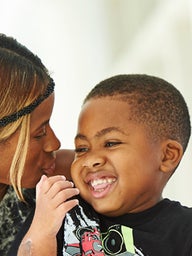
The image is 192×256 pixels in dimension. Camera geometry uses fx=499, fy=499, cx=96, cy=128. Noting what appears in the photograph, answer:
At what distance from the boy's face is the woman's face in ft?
0.28

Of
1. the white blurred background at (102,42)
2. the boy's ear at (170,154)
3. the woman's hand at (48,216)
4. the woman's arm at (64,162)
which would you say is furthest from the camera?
the white blurred background at (102,42)

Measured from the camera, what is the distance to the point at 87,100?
1043 mm

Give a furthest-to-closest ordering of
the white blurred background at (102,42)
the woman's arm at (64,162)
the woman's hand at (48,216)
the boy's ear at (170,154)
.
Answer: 1. the white blurred background at (102,42)
2. the woman's arm at (64,162)
3. the boy's ear at (170,154)
4. the woman's hand at (48,216)

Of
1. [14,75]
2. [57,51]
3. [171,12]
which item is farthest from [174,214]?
[57,51]

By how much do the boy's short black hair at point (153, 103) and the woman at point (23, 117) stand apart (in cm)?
11

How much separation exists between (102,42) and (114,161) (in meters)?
0.71

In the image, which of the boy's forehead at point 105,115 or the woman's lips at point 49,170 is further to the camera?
the woman's lips at point 49,170

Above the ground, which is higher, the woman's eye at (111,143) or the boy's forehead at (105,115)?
the boy's forehead at (105,115)

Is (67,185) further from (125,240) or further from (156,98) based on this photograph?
(156,98)

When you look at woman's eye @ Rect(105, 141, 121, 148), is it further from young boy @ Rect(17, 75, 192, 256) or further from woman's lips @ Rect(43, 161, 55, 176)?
woman's lips @ Rect(43, 161, 55, 176)

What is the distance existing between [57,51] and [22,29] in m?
0.15

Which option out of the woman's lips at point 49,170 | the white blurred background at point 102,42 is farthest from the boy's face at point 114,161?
the white blurred background at point 102,42

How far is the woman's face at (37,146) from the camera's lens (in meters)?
1.04

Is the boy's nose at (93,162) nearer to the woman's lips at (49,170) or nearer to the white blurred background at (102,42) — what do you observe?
the woman's lips at (49,170)
